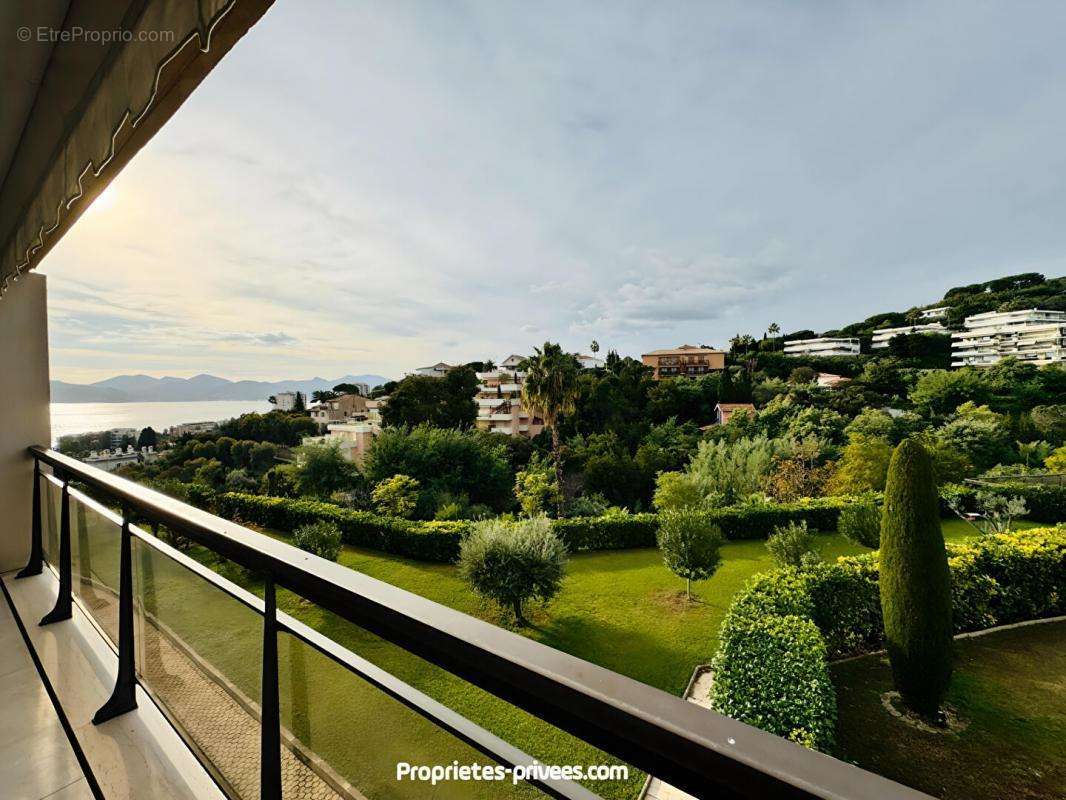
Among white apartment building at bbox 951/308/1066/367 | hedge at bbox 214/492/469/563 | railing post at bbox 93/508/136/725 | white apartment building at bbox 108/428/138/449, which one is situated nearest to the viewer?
railing post at bbox 93/508/136/725

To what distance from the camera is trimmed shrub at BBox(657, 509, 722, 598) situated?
6.32 metres

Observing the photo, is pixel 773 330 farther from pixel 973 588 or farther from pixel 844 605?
pixel 844 605

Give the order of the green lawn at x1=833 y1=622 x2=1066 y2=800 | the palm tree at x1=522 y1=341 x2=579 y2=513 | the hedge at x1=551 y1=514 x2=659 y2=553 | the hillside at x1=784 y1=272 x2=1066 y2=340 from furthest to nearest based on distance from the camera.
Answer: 1. the hillside at x1=784 y1=272 x2=1066 y2=340
2. the palm tree at x1=522 y1=341 x2=579 y2=513
3. the hedge at x1=551 y1=514 x2=659 y2=553
4. the green lawn at x1=833 y1=622 x2=1066 y2=800

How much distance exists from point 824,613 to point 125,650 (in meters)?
5.84

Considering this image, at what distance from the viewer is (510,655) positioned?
0.44 meters

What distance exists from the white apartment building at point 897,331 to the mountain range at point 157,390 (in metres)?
31.7

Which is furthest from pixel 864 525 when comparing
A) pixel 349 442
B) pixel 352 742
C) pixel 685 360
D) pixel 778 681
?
pixel 685 360

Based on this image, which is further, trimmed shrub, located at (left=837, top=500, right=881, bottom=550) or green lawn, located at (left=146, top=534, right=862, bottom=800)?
trimmed shrub, located at (left=837, top=500, right=881, bottom=550)

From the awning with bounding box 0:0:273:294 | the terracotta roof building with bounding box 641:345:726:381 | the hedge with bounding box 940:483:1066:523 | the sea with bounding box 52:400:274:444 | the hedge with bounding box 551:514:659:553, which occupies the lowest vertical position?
the hedge with bounding box 551:514:659:553

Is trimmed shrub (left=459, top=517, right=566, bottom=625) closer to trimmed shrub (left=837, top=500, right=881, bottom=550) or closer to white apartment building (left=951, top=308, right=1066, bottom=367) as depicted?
trimmed shrub (left=837, top=500, right=881, bottom=550)

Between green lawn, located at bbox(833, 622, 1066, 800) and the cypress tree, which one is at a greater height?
the cypress tree

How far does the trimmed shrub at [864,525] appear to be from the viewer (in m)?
7.72

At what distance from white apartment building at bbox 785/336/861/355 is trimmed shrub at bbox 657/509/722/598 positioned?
28.4m

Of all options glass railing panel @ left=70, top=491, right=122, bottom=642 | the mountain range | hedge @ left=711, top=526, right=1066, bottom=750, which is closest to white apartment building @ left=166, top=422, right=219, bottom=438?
the mountain range
